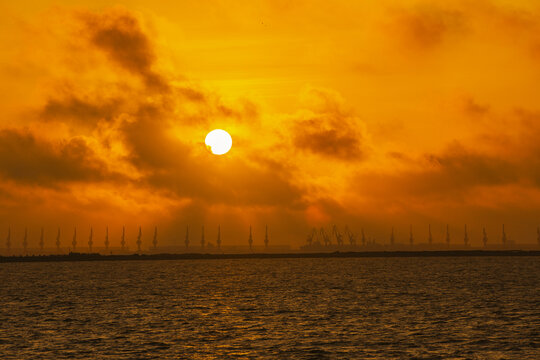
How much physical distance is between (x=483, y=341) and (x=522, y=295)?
7578 centimetres

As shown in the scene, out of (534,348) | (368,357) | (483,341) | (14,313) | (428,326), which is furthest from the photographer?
(14,313)

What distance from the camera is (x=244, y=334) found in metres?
88.3

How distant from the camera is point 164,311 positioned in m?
120

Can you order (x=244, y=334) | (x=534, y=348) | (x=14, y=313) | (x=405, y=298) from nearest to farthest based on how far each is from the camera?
1. (x=534, y=348)
2. (x=244, y=334)
3. (x=14, y=313)
4. (x=405, y=298)

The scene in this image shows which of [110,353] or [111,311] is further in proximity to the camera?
[111,311]

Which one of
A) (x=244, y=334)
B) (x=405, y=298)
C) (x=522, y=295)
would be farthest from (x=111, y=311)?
(x=522, y=295)

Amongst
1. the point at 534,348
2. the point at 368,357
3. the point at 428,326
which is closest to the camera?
the point at 368,357

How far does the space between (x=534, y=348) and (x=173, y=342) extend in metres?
40.5

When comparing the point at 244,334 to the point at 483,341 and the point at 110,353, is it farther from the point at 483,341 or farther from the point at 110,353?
the point at 483,341

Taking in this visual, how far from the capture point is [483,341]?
80.4m

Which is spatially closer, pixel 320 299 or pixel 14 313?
pixel 14 313

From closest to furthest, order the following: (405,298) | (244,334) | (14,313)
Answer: (244,334) → (14,313) → (405,298)

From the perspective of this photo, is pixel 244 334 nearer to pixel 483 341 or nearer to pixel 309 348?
pixel 309 348

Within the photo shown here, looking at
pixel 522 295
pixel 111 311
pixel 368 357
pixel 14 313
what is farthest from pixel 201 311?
pixel 522 295
